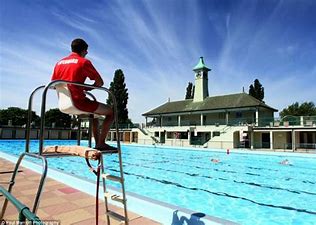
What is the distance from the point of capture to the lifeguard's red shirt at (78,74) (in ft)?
7.87

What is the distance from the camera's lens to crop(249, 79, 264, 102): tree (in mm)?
49188

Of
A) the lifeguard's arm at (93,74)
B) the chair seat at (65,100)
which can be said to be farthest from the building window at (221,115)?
the chair seat at (65,100)

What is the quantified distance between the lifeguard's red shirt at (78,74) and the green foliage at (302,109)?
189ft

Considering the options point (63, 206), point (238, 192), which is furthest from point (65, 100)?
point (238, 192)

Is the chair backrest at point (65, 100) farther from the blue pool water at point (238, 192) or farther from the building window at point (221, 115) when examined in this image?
the building window at point (221, 115)

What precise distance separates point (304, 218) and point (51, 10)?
9.60 m

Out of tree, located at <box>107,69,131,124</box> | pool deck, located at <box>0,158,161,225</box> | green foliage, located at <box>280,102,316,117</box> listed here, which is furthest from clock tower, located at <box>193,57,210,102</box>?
pool deck, located at <box>0,158,161,225</box>

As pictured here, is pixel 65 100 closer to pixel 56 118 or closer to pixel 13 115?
pixel 56 118

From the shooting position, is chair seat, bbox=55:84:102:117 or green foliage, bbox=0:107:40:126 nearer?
chair seat, bbox=55:84:102:117

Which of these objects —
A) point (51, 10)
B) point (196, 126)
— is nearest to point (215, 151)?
point (196, 126)

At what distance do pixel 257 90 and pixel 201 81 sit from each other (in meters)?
15.8

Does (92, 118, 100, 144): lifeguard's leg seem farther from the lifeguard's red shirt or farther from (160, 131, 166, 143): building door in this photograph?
(160, 131, 166, 143): building door

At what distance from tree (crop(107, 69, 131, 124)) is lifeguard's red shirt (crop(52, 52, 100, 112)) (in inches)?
1800

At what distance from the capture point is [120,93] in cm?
4878
